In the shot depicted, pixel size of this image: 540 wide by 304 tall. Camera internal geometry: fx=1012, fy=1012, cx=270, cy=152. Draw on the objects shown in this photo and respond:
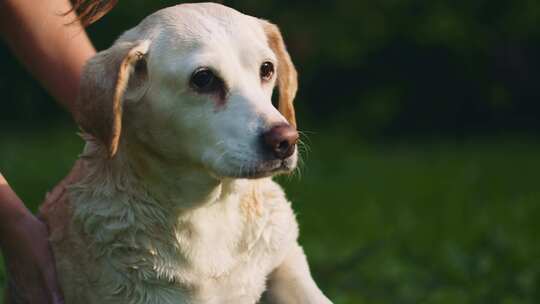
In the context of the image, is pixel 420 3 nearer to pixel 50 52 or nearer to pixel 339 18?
pixel 339 18

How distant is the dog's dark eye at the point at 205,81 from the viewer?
12.1 ft

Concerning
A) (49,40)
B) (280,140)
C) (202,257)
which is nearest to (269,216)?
(202,257)

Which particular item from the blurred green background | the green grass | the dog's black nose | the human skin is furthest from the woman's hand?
the blurred green background

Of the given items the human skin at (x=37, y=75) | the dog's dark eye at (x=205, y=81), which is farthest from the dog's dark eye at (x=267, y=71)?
the human skin at (x=37, y=75)

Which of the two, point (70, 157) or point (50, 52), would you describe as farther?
point (70, 157)

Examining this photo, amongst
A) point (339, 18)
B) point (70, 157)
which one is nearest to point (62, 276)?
point (70, 157)

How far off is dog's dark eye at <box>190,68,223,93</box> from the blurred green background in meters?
4.21

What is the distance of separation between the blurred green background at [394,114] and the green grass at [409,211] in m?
0.03

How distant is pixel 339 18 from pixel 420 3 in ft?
3.48

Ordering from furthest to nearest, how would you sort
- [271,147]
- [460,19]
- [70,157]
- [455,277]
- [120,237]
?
[460,19]
[70,157]
[455,277]
[120,237]
[271,147]

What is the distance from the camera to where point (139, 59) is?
3.80m

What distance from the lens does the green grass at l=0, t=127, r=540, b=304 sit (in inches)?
234

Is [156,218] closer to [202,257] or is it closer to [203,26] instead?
[202,257]

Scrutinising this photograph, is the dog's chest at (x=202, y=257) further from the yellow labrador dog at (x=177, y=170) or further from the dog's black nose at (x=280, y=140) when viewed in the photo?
the dog's black nose at (x=280, y=140)
